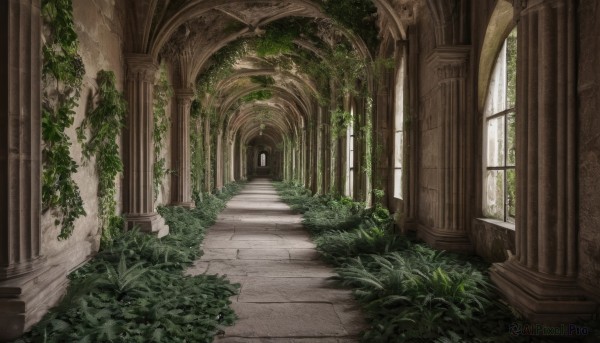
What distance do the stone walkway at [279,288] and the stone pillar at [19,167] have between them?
4.57ft

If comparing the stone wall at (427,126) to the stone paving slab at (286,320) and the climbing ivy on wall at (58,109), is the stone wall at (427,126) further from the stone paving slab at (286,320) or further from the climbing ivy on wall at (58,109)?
the climbing ivy on wall at (58,109)

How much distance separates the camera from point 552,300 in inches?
121

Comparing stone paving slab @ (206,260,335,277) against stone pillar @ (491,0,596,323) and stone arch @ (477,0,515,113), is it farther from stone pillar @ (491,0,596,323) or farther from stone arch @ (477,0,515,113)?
stone arch @ (477,0,515,113)

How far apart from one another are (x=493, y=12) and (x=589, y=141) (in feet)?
7.05

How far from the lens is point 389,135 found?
26.6 feet

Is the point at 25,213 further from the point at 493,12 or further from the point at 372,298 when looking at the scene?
the point at 493,12

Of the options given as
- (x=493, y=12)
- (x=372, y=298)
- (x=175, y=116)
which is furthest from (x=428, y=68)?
(x=175, y=116)

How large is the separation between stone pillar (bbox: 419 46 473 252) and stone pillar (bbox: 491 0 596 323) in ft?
6.62

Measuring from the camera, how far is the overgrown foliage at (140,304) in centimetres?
306

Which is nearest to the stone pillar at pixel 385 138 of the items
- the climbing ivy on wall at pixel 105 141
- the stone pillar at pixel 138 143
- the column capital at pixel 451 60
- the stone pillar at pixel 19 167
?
the column capital at pixel 451 60

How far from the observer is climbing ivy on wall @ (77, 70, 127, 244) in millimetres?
5352

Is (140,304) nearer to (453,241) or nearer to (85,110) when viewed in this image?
(85,110)

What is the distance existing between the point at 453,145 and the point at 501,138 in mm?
571

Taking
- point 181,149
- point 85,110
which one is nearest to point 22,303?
point 85,110
